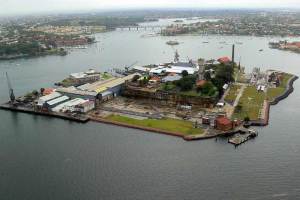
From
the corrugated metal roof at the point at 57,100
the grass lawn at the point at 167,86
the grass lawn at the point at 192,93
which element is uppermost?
the grass lawn at the point at 167,86

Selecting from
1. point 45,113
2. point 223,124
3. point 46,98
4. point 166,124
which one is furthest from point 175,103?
point 46,98

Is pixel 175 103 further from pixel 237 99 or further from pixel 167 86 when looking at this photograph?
pixel 237 99

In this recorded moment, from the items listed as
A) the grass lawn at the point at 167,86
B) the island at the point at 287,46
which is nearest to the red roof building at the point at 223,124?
the grass lawn at the point at 167,86

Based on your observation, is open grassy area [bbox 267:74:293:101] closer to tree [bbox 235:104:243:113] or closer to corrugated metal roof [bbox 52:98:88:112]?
tree [bbox 235:104:243:113]

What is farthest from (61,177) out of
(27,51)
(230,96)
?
(27,51)

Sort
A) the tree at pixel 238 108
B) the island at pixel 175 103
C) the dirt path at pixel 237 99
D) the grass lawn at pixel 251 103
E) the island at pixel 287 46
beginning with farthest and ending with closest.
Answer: the island at pixel 287 46, the tree at pixel 238 108, the dirt path at pixel 237 99, the grass lawn at pixel 251 103, the island at pixel 175 103

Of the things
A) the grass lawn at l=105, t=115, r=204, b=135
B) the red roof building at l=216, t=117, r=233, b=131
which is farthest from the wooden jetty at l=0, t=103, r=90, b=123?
the red roof building at l=216, t=117, r=233, b=131

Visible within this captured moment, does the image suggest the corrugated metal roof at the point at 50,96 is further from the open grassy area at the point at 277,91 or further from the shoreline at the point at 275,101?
A: the open grassy area at the point at 277,91
